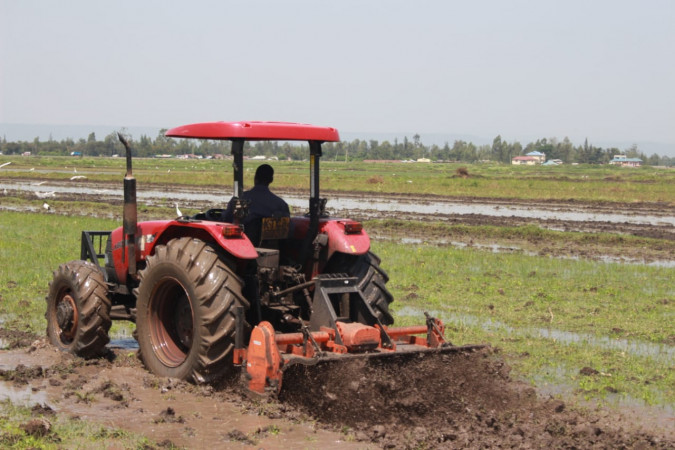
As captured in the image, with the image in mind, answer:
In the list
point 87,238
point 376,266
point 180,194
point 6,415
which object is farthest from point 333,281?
point 180,194

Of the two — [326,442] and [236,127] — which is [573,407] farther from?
[236,127]

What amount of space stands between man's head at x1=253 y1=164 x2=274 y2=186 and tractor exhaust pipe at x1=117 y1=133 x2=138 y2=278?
1.36m

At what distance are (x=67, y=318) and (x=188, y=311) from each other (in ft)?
5.71

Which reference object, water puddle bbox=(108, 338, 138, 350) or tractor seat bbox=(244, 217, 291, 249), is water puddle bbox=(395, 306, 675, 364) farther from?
tractor seat bbox=(244, 217, 291, 249)

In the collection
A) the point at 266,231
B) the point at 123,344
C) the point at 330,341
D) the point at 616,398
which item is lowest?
the point at 123,344

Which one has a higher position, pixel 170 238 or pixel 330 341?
pixel 170 238

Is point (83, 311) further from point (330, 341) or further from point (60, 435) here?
point (330, 341)

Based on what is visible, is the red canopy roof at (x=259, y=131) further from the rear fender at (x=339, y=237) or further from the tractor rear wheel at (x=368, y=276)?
the tractor rear wheel at (x=368, y=276)

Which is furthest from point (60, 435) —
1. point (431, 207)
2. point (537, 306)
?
point (431, 207)

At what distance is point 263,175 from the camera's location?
7879 millimetres

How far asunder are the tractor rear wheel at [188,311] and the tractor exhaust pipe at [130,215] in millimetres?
673

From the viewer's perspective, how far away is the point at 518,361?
8.91 metres

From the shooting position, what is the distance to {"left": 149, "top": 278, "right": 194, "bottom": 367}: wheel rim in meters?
7.99


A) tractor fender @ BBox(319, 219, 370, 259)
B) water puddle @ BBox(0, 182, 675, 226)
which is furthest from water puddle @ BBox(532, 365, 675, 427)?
water puddle @ BBox(0, 182, 675, 226)
